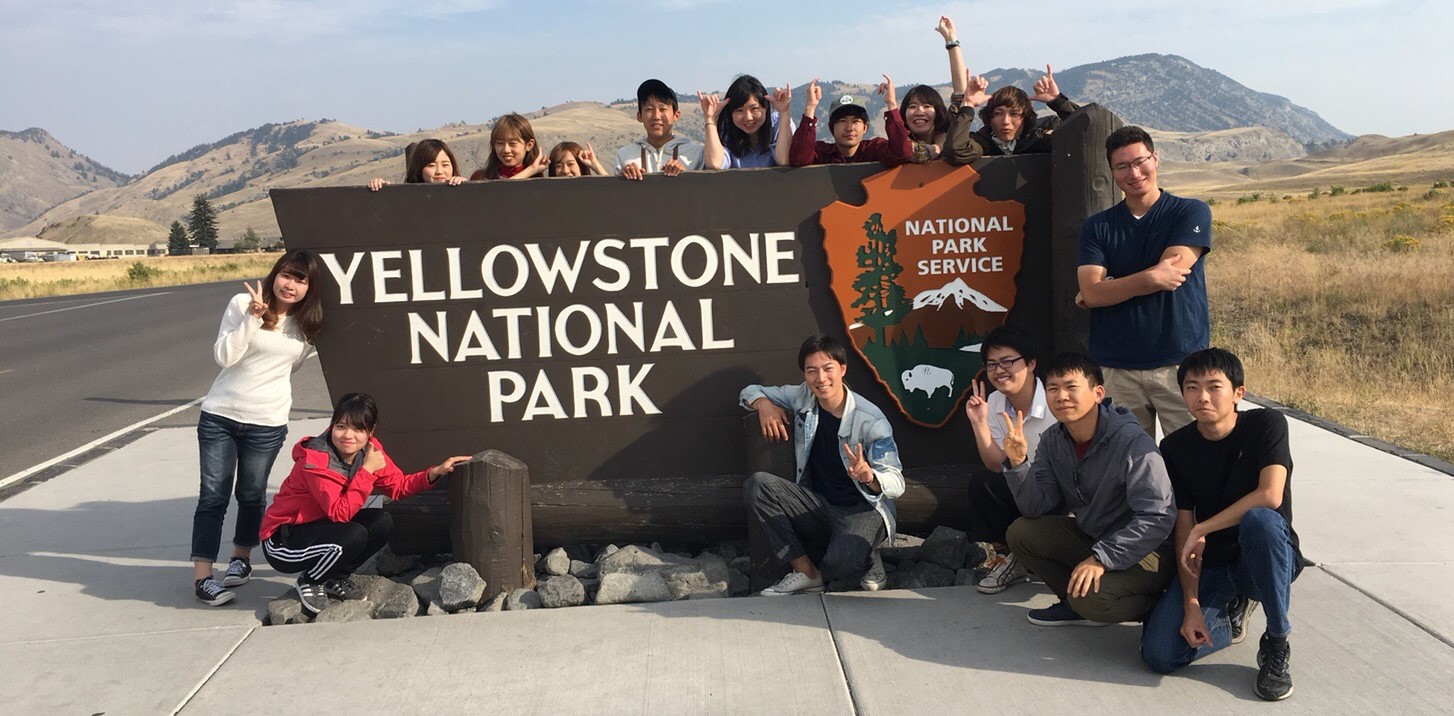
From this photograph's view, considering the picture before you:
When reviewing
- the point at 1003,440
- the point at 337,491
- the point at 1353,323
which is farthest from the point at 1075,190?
the point at 1353,323

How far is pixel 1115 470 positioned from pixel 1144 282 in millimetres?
837

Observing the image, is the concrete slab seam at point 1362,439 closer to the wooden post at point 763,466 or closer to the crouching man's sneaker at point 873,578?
the crouching man's sneaker at point 873,578

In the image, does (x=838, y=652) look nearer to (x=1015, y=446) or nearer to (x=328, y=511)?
(x=1015, y=446)

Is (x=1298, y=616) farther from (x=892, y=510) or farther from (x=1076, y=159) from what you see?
(x=1076, y=159)

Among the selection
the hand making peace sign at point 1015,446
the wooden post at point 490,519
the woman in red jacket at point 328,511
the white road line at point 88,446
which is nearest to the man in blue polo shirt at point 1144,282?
the hand making peace sign at point 1015,446

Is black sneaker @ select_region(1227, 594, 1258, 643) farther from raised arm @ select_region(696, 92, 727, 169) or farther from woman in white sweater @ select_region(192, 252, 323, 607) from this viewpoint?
woman in white sweater @ select_region(192, 252, 323, 607)

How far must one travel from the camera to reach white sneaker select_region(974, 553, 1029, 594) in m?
4.55

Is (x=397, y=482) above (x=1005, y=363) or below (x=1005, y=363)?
below

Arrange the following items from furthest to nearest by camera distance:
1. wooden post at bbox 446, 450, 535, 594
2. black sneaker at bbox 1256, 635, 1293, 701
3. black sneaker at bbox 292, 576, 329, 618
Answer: wooden post at bbox 446, 450, 535, 594 → black sneaker at bbox 292, 576, 329, 618 → black sneaker at bbox 1256, 635, 1293, 701

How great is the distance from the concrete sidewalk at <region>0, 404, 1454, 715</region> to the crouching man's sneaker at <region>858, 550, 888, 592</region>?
0.24 feet

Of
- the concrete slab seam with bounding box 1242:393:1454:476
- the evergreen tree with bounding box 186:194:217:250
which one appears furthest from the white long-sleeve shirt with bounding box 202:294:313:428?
the evergreen tree with bounding box 186:194:217:250

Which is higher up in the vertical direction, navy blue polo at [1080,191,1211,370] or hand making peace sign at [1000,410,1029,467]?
navy blue polo at [1080,191,1211,370]

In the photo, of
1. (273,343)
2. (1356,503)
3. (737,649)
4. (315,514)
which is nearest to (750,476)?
(737,649)

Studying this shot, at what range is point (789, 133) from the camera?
17.3 feet
